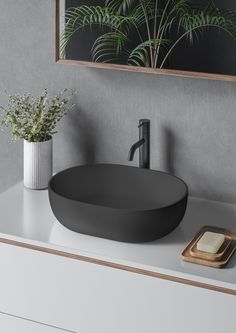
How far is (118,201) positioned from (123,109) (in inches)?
13.2

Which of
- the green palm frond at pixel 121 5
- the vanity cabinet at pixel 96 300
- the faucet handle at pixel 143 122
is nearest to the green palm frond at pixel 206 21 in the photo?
the green palm frond at pixel 121 5

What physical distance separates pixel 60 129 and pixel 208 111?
57cm

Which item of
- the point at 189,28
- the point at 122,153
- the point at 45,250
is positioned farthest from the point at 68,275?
the point at 189,28

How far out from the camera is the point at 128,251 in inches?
86.4

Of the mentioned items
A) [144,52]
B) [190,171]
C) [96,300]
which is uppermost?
[144,52]

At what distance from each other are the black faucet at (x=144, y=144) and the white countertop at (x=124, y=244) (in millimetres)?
209

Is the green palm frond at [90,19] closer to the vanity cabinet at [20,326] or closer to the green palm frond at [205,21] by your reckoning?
the green palm frond at [205,21]

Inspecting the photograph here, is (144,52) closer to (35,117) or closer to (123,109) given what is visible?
(123,109)

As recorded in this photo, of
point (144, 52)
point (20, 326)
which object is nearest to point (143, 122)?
point (144, 52)

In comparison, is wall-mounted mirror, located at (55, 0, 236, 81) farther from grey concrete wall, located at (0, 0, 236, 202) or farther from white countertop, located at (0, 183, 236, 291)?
white countertop, located at (0, 183, 236, 291)

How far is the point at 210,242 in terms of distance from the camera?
215 cm

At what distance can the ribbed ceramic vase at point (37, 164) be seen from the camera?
8.41 ft

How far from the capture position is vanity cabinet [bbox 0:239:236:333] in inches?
81.6

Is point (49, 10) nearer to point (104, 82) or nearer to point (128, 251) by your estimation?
point (104, 82)
